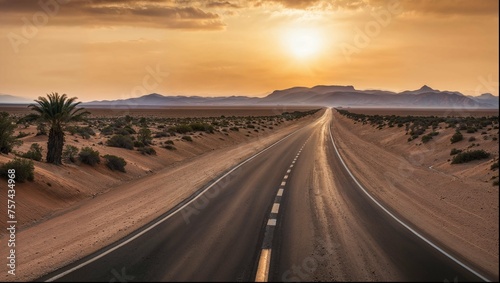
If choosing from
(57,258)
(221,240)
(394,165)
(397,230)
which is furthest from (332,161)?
(57,258)

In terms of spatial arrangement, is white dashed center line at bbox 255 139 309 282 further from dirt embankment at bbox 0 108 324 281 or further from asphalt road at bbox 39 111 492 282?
dirt embankment at bbox 0 108 324 281

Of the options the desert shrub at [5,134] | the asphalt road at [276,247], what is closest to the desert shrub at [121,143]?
the desert shrub at [5,134]

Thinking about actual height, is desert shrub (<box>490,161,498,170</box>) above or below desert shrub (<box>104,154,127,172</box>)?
above

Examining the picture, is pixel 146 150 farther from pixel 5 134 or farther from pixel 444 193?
pixel 444 193

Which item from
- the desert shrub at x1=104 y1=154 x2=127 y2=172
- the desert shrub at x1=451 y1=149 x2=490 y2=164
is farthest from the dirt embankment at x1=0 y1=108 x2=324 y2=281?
the desert shrub at x1=451 y1=149 x2=490 y2=164

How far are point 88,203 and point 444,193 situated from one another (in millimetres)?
14423

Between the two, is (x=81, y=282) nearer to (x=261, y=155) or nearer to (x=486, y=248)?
(x=486, y=248)

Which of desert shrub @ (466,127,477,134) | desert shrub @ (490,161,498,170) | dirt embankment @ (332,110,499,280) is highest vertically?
desert shrub @ (466,127,477,134)

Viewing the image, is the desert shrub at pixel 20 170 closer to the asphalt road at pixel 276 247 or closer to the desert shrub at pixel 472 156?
the asphalt road at pixel 276 247

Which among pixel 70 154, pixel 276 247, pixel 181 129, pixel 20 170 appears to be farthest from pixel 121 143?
pixel 276 247

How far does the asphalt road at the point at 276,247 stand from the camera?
7.68 metres

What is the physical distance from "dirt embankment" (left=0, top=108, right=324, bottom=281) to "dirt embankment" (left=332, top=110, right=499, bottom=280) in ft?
25.5

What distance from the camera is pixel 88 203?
16062mm

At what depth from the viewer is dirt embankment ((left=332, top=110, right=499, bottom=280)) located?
10594 mm
